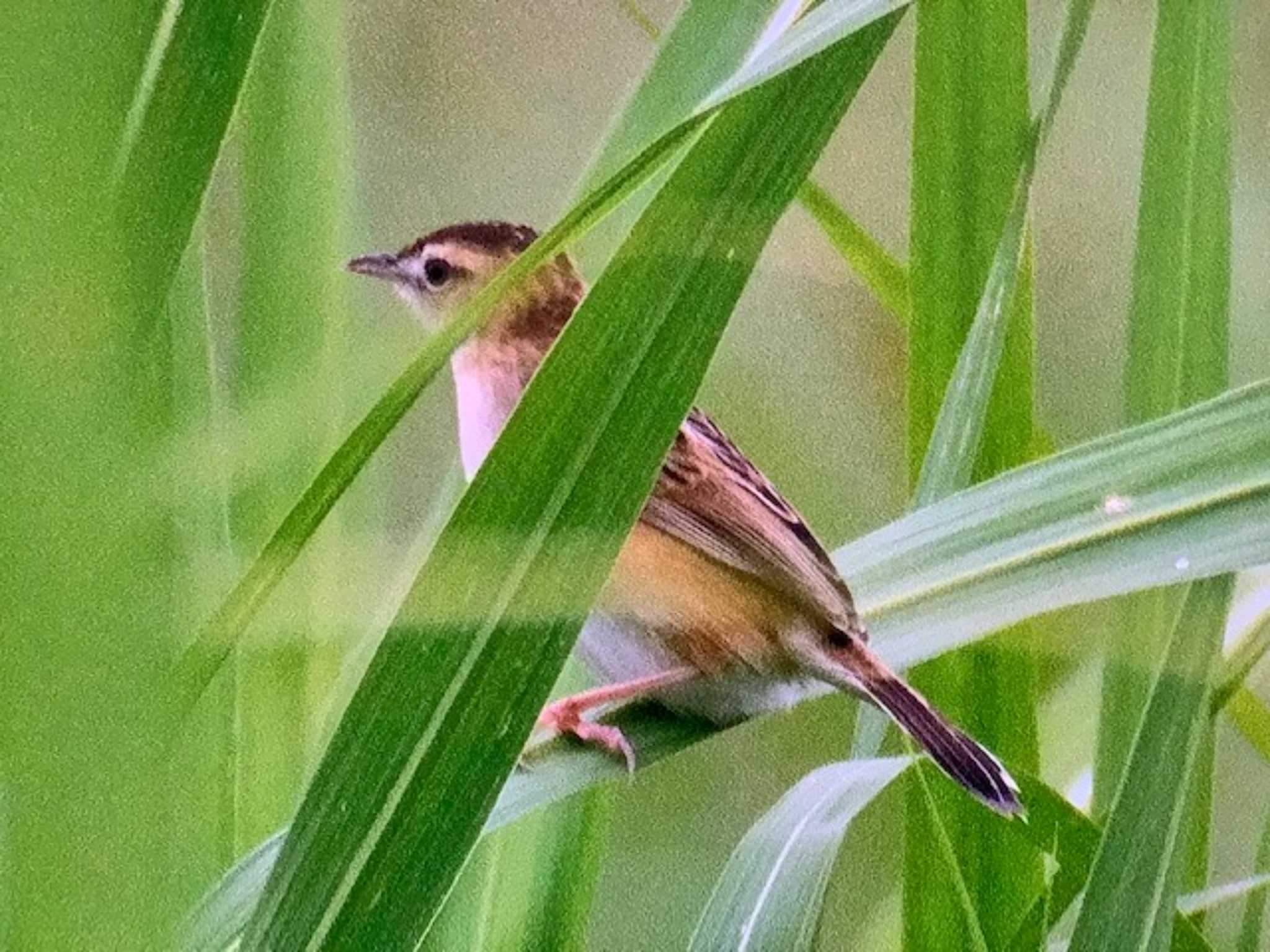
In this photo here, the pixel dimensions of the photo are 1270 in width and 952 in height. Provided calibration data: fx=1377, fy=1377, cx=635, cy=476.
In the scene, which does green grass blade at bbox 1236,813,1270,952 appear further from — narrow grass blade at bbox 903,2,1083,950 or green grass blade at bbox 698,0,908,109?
green grass blade at bbox 698,0,908,109

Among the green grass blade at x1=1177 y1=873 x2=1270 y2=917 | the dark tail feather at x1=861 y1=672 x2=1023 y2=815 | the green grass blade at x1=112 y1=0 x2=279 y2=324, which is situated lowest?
the green grass blade at x1=1177 y1=873 x2=1270 y2=917

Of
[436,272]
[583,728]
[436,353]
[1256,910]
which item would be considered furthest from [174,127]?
[1256,910]

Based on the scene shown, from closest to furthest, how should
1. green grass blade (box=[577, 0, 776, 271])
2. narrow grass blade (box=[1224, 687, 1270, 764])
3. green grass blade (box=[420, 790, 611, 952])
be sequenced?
green grass blade (box=[577, 0, 776, 271]) < green grass blade (box=[420, 790, 611, 952]) < narrow grass blade (box=[1224, 687, 1270, 764])

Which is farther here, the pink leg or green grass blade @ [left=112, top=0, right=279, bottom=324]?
the pink leg

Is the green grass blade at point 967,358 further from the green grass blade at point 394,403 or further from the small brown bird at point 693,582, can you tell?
the green grass blade at point 394,403

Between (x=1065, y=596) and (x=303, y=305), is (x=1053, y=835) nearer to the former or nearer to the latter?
(x=1065, y=596)

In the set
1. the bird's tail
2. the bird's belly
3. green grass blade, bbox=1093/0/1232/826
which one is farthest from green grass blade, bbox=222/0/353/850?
green grass blade, bbox=1093/0/1232/826

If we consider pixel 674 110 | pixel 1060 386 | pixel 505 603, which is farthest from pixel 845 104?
pixel 1060 386

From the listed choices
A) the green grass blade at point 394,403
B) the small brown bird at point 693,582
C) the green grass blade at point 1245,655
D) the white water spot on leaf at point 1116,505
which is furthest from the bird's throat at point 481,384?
the green grass blade at point 1245,655
